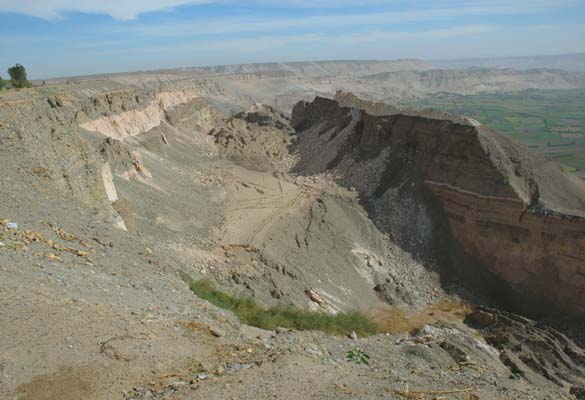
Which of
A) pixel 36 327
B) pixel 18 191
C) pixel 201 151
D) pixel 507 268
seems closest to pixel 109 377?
pixel 36 327

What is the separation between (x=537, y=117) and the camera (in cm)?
9319

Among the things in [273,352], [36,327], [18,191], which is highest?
[18,191]

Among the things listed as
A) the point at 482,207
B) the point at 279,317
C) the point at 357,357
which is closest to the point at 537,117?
the point at 482,207

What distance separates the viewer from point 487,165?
21422 millimetres

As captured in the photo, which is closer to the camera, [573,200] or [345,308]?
[345,308]

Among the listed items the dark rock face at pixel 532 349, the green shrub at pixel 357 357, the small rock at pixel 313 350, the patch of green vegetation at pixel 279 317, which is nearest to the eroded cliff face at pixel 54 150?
the patch of green vegetation at pixel 279 317

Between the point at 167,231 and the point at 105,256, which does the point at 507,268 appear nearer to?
the point at 167,231

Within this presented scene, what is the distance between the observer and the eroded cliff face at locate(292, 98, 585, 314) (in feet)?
62.5

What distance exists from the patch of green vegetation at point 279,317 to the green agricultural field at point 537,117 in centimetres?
4429

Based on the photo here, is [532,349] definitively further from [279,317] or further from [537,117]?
[537,117]

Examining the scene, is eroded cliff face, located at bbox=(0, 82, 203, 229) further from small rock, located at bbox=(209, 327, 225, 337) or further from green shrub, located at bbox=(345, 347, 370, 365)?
green shrub, located at bbox=(345, 347, 370, 365)

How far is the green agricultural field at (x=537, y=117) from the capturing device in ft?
209

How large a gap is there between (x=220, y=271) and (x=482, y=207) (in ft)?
39.8

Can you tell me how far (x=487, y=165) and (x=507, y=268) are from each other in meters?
4.69
